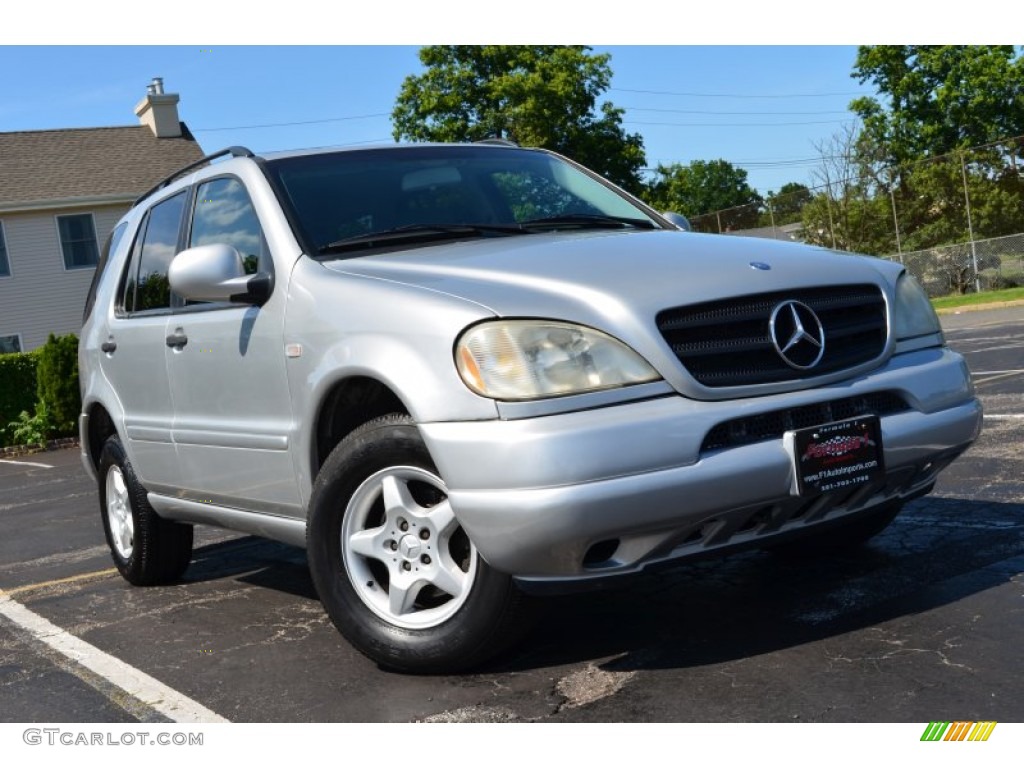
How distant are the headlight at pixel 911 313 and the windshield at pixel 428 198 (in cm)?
117

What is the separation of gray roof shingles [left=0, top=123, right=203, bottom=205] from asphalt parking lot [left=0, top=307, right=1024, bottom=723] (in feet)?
90.2

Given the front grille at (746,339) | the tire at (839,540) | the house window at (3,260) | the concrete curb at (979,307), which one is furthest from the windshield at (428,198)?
the house window at (3,260)

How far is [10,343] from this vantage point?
31.3 metres

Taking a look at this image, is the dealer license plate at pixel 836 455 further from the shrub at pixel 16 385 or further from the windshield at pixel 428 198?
the shrub at pixel 16 385

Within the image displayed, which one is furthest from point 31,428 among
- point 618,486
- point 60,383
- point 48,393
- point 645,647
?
point 618,486

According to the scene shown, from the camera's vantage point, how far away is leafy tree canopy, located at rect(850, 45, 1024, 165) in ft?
166

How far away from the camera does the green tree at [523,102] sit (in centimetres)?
4878

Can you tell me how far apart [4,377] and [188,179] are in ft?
52.6

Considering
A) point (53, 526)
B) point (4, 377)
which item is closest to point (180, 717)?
point (53, 526)

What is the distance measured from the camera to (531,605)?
385cm

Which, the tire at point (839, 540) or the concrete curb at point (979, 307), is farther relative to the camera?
the concrete curb at point (979, 307)

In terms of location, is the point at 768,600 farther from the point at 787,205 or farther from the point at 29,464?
the point at 787,205
